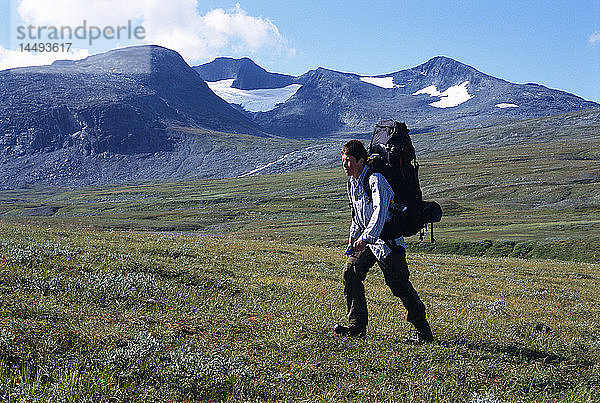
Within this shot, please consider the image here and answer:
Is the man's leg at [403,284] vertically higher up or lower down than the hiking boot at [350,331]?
higher up

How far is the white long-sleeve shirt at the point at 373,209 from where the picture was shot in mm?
9422

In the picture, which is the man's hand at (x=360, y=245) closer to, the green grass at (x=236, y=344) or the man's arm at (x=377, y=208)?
the man's arm at (x=377, y=208)

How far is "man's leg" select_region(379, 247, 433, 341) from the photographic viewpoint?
9727 mm

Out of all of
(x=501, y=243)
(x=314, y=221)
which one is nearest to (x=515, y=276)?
(x=501, y=243)

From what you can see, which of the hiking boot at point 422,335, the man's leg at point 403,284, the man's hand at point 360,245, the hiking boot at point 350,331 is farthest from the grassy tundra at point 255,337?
the man's hand at point 360,245

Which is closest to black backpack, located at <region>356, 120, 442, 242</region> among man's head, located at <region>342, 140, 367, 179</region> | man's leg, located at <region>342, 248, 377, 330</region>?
man's head, located at <region>342, 140, 367, 179</region>

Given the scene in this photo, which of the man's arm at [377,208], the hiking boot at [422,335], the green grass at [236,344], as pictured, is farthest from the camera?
the hiking boot at [422,335]

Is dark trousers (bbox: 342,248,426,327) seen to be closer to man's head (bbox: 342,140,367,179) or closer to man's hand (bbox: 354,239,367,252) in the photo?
man's hand (bbox: 354,239,367,252)

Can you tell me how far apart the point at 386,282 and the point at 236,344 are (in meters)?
3.37

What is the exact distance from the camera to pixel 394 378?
843 cm

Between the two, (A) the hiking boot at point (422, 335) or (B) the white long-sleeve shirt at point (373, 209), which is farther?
(A) the hiking boot at point (422, 335)

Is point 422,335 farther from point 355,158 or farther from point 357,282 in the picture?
point 355,158

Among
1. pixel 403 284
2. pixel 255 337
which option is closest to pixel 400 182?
pixel 403 284

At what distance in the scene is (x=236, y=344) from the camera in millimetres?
9117
